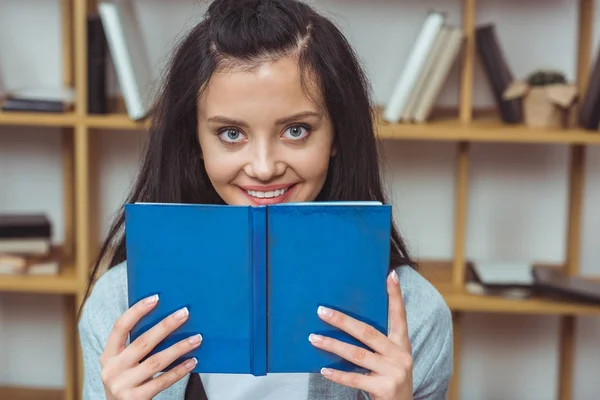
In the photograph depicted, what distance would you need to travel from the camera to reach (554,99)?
88.7 inches

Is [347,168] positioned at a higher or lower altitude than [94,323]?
higher

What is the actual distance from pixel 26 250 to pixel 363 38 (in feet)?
3.59

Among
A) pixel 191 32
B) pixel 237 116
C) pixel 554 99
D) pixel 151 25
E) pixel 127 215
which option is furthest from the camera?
pixel 151 25

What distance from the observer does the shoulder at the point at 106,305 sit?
1.31m

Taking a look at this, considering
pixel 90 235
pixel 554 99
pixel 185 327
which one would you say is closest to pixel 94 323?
pixel 185 327

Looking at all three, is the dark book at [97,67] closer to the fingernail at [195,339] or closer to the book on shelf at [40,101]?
the book on shelf at [40,101]

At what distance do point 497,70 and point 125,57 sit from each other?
3.12 feet

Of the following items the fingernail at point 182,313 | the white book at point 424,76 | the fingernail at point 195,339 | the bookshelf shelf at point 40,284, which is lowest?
the bookshelf shelf at point 40,284

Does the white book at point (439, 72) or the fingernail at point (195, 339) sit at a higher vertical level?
the white book at point (439, 72)

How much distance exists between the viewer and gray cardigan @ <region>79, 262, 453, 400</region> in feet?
4.30

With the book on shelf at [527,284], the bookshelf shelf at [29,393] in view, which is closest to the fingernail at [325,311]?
the book on shelf at [527,284]

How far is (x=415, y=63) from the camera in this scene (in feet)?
7.33

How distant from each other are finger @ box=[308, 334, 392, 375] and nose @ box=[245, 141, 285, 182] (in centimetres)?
22

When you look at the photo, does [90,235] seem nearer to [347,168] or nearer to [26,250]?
[26,250]
